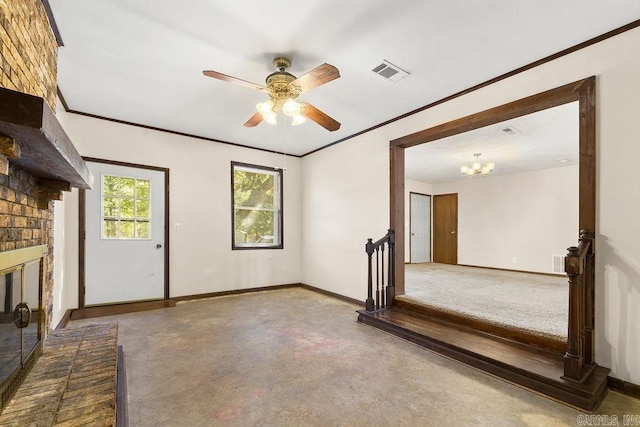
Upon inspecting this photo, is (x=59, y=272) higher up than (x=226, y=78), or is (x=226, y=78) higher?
(x=226, y=78)

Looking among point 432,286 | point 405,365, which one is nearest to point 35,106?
point 405,365

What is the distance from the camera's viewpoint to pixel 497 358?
2406mm

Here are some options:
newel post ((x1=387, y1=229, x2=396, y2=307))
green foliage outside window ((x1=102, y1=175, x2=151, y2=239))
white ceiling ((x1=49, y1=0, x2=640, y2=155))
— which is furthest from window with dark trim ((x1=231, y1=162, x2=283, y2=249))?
newel post ((x1=387, y1=229, x2=396, y2=307))

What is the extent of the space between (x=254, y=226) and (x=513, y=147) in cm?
471

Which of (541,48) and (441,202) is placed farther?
(441,202)

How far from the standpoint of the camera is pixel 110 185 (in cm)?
411

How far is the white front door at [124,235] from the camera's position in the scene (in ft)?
13.0

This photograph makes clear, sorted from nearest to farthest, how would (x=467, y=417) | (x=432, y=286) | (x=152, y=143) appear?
(x=467, y=417) < (x=152, y=143) < (x=432, y=286)

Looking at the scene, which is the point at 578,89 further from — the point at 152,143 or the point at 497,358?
the point at 152,143

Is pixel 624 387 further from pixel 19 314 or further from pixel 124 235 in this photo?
pixel 124 235

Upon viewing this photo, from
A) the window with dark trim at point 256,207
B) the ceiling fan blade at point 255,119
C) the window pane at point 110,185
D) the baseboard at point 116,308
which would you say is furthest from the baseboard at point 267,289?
the ceiling fan blade at point 255,119

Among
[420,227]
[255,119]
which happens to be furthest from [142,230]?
[420,227]

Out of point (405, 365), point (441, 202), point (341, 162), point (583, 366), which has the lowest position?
point (405, 365)

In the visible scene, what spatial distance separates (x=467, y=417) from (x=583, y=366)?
1.10m
